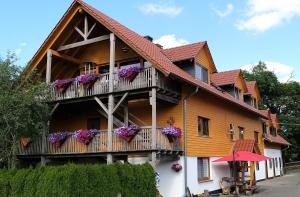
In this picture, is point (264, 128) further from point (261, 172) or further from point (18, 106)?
point (18, 106)

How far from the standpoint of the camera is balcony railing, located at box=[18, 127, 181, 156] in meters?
17.3

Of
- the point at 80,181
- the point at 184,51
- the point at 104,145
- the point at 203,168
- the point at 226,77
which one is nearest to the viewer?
the point at 80,181

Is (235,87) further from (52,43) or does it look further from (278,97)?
(278,97)

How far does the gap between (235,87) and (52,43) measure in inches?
542

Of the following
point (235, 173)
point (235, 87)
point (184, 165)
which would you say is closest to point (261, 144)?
point (235, 87)

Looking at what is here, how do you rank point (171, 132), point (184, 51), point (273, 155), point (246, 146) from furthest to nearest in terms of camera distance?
point (273, 155)
point (246, 146)
point (184, 51)
point (171, 132)

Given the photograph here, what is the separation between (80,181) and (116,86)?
24.0 ft

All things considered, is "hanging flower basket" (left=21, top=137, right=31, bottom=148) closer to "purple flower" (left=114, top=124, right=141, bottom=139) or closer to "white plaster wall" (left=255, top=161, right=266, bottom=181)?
"purple flower" (left=114, top=124, right=141, bottom=139)

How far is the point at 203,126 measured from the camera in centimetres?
2184

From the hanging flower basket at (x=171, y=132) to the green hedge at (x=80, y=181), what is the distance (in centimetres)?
286

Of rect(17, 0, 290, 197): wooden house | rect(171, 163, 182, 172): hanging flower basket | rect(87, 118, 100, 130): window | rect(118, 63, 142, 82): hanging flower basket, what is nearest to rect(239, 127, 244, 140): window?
rect(17, 0, 290, 197): wooden house

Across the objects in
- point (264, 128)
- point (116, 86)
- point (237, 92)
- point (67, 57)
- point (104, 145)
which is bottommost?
point (104, 145)

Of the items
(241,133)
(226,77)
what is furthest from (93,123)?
(241,133)

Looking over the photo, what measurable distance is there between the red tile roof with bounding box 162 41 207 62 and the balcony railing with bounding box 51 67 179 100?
280 centimetres
